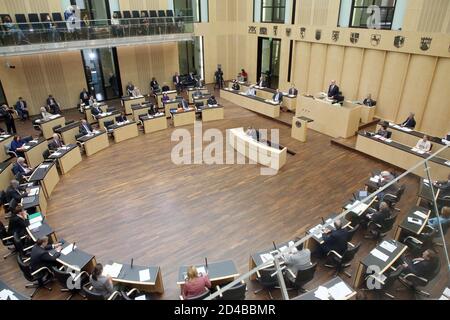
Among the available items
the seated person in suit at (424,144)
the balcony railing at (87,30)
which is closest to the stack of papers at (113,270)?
the seated person in suit at (424,144)

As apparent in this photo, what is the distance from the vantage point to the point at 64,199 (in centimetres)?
856

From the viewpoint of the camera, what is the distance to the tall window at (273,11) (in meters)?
16.5

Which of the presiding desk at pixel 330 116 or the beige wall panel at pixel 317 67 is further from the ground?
the beige wall panel at pixel 317 67

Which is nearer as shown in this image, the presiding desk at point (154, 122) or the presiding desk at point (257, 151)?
the presiding desk at point (257, 151)

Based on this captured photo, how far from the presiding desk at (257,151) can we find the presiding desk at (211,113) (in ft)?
9.48

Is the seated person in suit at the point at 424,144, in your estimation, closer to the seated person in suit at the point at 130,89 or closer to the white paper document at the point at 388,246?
the white paper document at the point at 388,246

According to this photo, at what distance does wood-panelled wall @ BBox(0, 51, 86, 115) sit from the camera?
45.6 ft

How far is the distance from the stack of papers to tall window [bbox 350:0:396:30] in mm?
12337

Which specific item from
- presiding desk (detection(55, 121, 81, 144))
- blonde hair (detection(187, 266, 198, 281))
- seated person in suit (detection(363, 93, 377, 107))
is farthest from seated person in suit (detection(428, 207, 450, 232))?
presiding desk (detection(55, 121, 81, 144))

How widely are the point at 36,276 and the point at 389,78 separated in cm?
1303

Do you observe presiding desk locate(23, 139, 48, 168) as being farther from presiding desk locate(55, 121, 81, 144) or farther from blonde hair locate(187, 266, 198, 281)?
blonde hair locate(187, 266, 198, 281)

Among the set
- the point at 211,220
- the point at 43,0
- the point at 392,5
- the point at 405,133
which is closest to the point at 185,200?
the point at 211,220

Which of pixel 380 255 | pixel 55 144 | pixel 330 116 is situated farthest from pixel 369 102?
pixel 55 144

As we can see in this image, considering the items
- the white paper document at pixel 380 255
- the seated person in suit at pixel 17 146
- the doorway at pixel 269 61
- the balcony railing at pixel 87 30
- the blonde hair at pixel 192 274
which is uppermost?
the balcony railing at pixel 87 30
